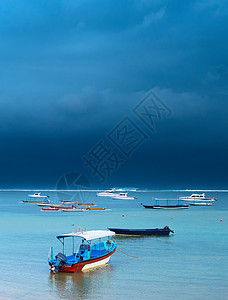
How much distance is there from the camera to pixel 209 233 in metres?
58.0

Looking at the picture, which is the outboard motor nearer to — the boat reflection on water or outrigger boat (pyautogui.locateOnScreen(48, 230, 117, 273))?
outrigger boat (pyautogui.locateOnScreen(48, 230, 117, 273))

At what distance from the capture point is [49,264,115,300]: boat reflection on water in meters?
26.6

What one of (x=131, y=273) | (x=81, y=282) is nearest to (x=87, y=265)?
(x=81, y=282)

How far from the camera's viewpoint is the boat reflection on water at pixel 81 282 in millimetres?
26578

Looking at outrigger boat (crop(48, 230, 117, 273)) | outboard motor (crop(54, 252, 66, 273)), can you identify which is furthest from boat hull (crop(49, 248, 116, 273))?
outboard motor (crop(54, 252, 66, 273))

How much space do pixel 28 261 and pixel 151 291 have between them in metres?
13.7

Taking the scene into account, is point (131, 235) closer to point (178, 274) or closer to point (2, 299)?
point (178, 274)

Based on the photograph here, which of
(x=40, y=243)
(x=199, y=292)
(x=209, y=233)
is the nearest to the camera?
(x=199, y=292)

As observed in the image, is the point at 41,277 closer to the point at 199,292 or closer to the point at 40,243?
the point at 199,292

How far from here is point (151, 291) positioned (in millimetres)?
27141

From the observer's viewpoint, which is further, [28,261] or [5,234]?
[5,234]

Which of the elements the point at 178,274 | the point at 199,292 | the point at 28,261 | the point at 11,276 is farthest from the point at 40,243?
the point at 199,292

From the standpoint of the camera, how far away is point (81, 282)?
2931cm

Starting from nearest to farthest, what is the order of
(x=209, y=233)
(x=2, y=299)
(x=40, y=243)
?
(x=2, y=299) < (x=40, y=243) < (x=209, y=233)
